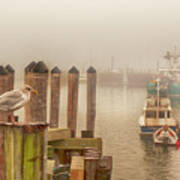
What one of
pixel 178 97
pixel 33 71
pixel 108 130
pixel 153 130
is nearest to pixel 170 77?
pixel 178 97

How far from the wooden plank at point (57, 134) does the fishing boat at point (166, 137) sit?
19.9 m

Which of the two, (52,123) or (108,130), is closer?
(52,123)

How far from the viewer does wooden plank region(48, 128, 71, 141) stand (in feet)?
35.2

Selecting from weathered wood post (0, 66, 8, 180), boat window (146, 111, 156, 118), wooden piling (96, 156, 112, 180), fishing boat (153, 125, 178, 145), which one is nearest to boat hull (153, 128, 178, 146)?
fishing boat (153, 125, 178, 145)

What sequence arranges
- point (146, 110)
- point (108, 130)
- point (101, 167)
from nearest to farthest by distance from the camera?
point (101, 167) < point (146, 110) < point (108, 130)

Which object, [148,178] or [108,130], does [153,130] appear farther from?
[148,178]

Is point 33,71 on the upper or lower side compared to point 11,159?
upper

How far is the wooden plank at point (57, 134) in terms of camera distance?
10.7m

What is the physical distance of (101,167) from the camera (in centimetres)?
913

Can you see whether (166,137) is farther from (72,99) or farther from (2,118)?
(2,118)

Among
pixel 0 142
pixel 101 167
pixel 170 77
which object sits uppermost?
pixel 170 77

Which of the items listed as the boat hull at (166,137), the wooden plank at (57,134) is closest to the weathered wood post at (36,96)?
the wooden plank at (57,134)

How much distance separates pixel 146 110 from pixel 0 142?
33193mm

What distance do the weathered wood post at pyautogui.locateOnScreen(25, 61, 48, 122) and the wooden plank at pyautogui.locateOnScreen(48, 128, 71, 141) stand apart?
1.38m
